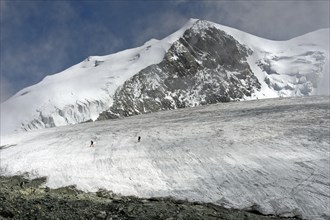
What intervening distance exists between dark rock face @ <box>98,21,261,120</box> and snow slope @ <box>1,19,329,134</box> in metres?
1.73

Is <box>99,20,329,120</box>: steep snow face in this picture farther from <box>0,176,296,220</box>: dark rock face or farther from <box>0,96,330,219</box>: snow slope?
<box>0,176,296,220</box>: dark rock face

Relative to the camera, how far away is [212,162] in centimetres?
2258

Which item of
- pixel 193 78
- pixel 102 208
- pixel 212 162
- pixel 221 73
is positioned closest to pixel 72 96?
pixel 193 78

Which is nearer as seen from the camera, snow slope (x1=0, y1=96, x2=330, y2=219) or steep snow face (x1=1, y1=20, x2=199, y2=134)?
snow slope (x1=0, y1=96, x2=330, y2=219)

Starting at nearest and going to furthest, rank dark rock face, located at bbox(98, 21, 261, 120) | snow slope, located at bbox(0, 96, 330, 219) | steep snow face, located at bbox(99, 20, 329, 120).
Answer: snow slope, located at bbox(0, 96, 330, 219) < dark rock face, located at bbox(98, 21, 261, 120) < steep snow face, located at bbox(99, 20, 329, 120)

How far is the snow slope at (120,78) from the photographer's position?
71.1m

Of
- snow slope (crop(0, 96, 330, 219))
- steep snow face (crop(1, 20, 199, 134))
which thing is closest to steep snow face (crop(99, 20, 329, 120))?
steep snow face (crop(1, 20, 199, 134))

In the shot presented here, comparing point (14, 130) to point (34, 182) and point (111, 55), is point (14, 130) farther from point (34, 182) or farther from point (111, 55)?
point (34, 182)

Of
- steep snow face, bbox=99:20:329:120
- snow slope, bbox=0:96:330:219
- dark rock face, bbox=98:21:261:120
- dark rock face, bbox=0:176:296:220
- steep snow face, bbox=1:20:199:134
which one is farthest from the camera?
steep snow face, bbox=99:20:329:120

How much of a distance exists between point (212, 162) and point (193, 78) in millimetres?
86974

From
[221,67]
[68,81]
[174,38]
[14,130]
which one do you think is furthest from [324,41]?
[14,130]

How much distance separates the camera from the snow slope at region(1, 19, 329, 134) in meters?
71.1

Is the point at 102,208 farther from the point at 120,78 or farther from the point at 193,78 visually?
the point at 193,78

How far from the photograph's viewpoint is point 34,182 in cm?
2228
